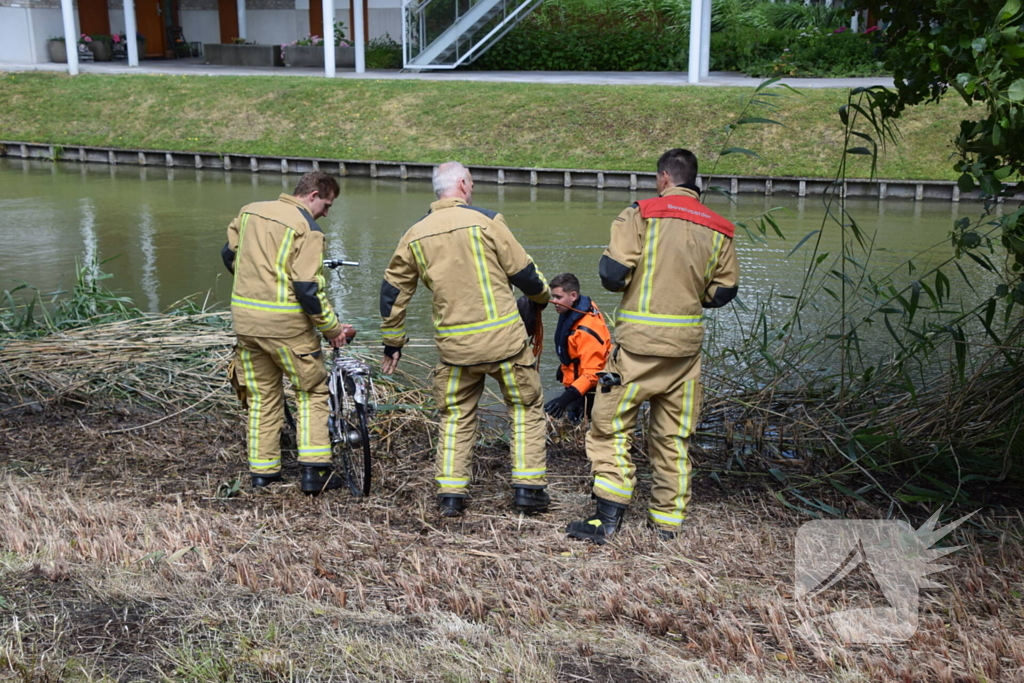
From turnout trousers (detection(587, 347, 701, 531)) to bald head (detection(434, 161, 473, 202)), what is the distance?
1.14 m

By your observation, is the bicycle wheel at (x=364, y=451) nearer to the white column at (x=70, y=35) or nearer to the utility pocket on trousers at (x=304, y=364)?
the utility pocket on trousers at (x=304, y=364)

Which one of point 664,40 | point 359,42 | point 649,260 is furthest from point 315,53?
point 649,260

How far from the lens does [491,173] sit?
66.9 feet

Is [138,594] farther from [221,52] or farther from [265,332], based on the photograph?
[221,52]

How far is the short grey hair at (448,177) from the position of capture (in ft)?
16.4

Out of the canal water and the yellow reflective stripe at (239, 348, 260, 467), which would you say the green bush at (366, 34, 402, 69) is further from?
the yellow reflective stripe at (239, 348, 260, 467)

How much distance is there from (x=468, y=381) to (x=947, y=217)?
14.0 meters

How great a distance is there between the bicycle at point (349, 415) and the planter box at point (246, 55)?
28334mm

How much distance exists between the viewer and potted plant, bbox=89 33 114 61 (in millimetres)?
32941

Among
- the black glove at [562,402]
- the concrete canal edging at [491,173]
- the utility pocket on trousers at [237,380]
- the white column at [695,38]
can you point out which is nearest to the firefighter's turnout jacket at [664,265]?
the black glove at [562,402]

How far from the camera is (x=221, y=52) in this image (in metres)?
32.6

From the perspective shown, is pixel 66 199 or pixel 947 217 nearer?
pixel 947 217

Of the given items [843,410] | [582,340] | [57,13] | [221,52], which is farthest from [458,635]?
[57,13]

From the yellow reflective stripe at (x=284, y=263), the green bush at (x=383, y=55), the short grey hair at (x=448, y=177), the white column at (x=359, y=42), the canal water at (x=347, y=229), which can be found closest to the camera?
the short grey hair at (x=448, y=177)
